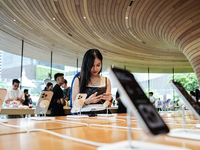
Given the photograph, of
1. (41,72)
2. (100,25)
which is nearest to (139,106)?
(100,25)

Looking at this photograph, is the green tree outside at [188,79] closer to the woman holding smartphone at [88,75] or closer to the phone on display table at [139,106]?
the woman holding smartphone at [88,75]

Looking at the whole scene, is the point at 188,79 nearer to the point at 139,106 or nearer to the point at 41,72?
the point at 41,72

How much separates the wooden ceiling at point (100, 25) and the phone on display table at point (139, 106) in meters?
5.41

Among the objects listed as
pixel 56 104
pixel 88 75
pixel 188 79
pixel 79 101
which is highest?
pixel 188 79

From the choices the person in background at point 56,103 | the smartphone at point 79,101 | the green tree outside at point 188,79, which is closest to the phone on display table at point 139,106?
the smartphone at point 79,101

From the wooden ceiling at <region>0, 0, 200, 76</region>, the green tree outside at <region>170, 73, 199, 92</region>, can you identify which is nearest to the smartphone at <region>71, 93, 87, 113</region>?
the wooden ceiling at <region>0, 0, 200, 76</region>

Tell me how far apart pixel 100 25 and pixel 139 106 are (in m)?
6.96

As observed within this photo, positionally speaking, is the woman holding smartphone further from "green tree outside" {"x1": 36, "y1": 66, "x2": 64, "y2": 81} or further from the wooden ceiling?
"green tree outside" {"x1": 36, "y1": 66, "x2": 64, "y2": 81}

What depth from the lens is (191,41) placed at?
251 inches

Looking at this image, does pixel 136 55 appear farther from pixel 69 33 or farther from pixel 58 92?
pixel 58 92

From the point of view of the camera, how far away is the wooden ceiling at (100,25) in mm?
5707

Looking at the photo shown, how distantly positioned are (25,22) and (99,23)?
2.60 metres

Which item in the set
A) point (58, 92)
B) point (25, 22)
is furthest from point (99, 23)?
point (58, 92)

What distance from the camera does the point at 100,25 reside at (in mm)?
7164
